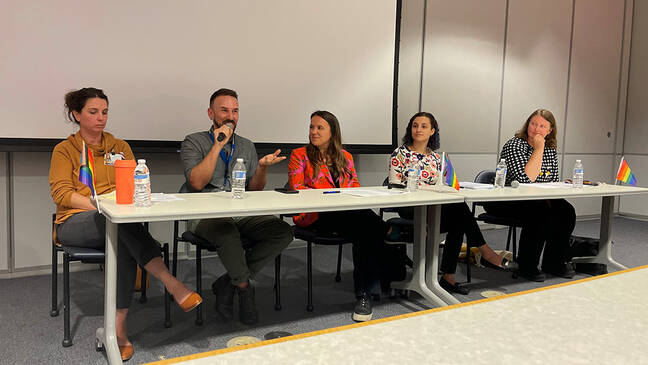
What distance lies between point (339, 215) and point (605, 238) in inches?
83.2

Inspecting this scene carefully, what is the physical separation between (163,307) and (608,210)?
3036 millimetres

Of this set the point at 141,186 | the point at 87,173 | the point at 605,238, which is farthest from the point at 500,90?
the point at 87,173

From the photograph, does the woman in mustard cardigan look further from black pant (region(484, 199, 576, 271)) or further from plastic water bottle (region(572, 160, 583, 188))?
plastic water bottle (region(572, 160, 583, 188))

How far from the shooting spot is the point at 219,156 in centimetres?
272

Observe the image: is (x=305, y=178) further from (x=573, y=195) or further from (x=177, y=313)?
(x=573, y=195)

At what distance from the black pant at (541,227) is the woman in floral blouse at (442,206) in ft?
0.52

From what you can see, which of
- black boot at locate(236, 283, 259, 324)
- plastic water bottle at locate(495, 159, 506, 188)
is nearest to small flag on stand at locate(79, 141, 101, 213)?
black boot at locate(236, 283, 259, 324)

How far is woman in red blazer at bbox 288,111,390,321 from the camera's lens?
2.52 metres

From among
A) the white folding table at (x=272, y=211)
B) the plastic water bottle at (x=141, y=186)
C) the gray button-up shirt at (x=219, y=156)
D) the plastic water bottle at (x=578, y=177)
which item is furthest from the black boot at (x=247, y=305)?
the plastic water bottle at (x=578, y=177)

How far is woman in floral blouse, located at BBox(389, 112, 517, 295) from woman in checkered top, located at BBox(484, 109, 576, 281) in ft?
0.64

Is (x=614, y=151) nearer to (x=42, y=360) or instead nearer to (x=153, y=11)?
(x=153, y=11)

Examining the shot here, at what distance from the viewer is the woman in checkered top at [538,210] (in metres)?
3.21

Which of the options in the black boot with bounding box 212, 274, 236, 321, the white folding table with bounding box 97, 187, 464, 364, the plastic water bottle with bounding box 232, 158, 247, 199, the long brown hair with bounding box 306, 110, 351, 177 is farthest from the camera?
the long brown hair with bounding box 306, 110, 351, 177

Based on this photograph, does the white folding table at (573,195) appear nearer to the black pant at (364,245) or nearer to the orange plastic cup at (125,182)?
the black pant at (364,245)
